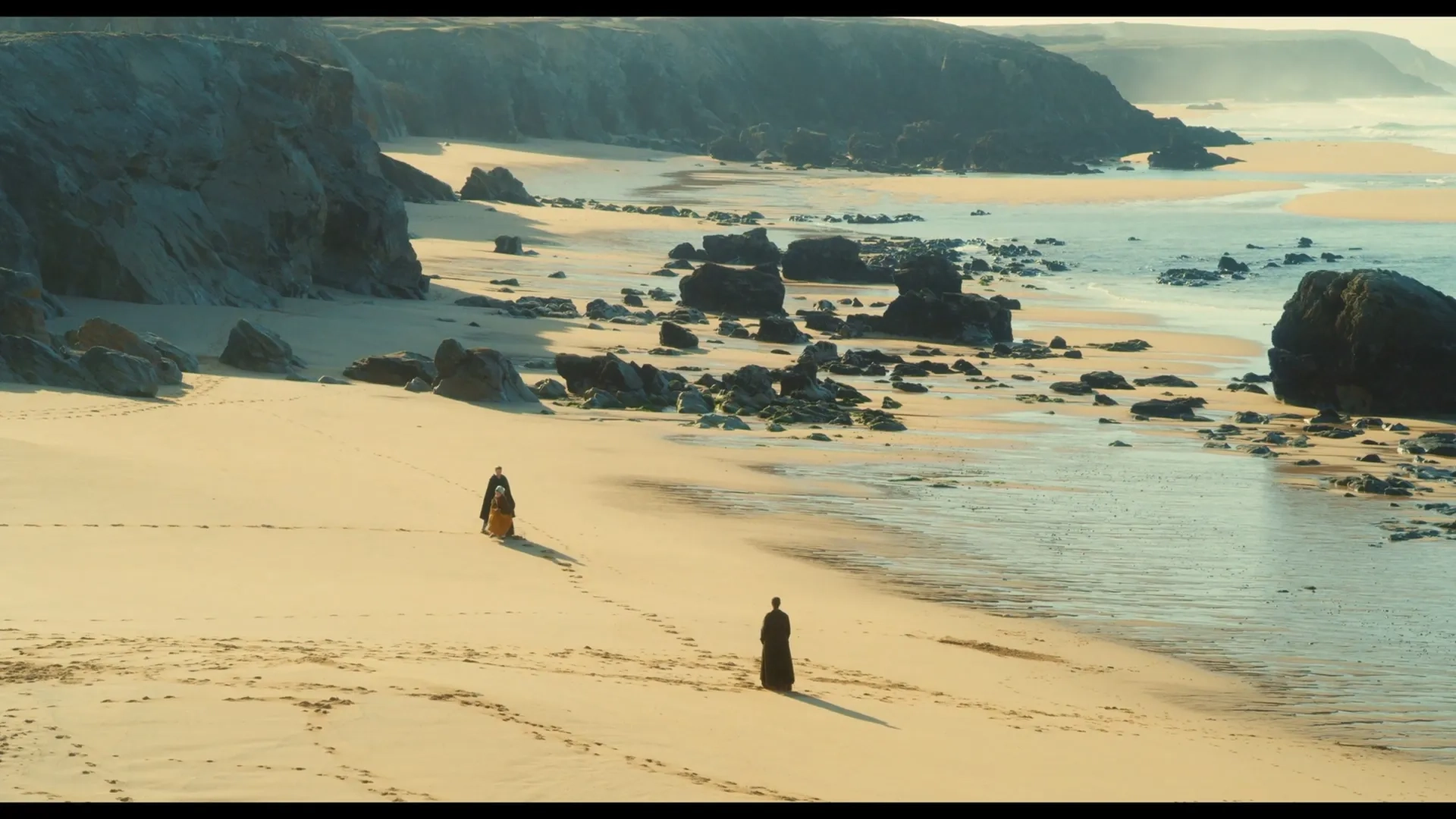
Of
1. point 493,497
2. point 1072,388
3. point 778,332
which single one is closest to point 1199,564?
point 493,497

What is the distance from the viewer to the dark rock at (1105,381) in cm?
2814

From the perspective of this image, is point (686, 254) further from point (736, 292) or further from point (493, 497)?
point (493, 497)

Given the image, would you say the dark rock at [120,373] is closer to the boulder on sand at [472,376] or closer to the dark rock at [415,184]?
the boulder on sand at [472,376]

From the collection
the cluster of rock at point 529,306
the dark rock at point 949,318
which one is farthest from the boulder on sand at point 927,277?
the cluster of rock at point 529,306

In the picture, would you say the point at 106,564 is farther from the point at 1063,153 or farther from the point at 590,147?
the point at 1063,153

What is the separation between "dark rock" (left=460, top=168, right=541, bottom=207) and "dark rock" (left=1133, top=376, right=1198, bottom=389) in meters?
35.6

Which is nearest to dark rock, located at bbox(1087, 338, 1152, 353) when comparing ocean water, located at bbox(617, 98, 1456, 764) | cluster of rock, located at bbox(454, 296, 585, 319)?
ocean water, located at bbox(617, 98, 1456, 764)

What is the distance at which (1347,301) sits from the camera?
89.0ft

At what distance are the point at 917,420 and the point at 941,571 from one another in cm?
918

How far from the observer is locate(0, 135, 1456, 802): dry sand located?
795 centimetres

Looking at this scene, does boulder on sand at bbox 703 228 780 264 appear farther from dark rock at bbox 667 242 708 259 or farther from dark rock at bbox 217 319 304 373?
dark rock at bbox 217 319 304 373

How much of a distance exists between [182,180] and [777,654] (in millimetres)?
24928

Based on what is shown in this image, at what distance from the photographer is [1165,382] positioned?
28.6 meters

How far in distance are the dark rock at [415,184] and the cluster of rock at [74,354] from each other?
104 ft
